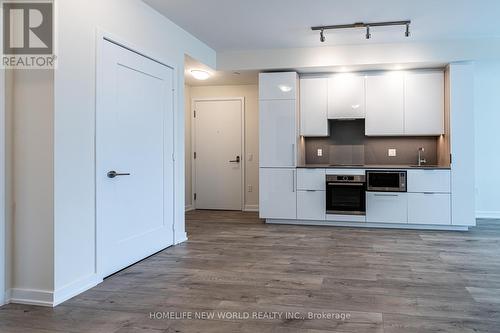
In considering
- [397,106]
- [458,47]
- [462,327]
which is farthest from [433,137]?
[462,327]

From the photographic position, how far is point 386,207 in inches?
220

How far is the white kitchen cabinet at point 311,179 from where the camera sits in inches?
228

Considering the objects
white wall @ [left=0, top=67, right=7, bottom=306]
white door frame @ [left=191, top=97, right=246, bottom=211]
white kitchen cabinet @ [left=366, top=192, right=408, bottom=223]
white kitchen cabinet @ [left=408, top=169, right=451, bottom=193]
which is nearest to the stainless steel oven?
white kitchen cabinet @ [left=366, top=192, right=408, bottom=223]

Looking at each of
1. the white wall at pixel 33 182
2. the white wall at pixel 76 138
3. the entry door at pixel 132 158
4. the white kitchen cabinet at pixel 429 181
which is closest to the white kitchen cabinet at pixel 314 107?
the white kitchen cabinet at pixel 429 181

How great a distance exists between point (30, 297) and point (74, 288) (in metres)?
0.29

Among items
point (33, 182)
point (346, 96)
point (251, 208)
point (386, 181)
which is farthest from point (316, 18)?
point (251, 208)

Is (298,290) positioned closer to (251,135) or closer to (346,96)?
(346,96)

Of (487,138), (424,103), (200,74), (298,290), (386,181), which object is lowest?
(298,290)

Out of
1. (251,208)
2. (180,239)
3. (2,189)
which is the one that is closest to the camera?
(2,189)

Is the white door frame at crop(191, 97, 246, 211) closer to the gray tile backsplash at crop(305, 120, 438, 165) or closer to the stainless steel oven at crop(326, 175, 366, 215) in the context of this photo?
the gray tile backsplash at crop(305, 120, 438, 165)

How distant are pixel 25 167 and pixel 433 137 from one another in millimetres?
5517

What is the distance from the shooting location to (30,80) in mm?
2812

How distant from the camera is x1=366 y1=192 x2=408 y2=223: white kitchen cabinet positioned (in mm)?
5539

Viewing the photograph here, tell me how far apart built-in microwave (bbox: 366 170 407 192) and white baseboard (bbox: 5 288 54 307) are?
4.29 metres
